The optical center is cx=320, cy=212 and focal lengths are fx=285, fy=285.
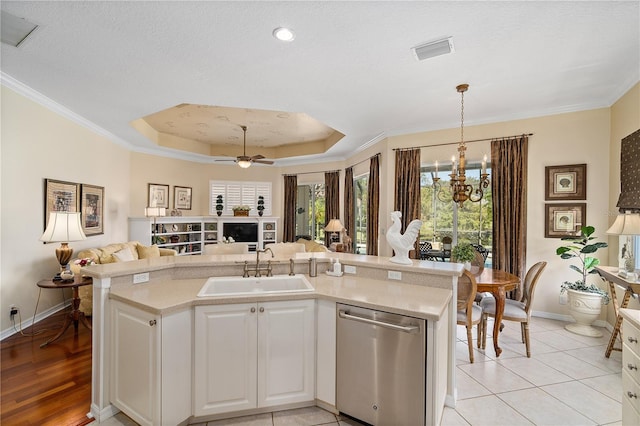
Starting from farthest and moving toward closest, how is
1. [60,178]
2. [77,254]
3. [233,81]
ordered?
1. [77,254]
2. [60,178]
3. [233,81]

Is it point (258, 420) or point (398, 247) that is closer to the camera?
point (258, 420)

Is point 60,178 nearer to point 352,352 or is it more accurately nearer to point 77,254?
point 77,254

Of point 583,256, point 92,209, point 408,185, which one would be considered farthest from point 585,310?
point 92,209

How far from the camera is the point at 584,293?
3.45m

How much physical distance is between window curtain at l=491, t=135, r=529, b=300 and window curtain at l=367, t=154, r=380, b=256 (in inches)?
74.7

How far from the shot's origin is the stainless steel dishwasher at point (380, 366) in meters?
1.73

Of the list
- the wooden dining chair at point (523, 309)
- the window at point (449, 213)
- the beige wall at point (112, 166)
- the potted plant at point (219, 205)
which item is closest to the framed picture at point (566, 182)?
the beige wall at point (112, 166)

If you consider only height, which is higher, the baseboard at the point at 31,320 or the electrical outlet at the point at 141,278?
the electrical outlet at the point at 141,278

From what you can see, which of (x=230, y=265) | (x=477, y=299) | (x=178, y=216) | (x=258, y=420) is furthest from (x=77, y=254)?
(x=477, y=299)

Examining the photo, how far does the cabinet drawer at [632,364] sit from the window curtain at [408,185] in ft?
10.2

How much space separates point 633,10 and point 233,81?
344cm

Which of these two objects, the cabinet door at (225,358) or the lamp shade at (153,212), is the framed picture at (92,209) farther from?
the cabinet door at (225,358)

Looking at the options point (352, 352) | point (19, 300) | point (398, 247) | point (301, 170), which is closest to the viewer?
point (352, 352)

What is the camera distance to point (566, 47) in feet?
8.41
